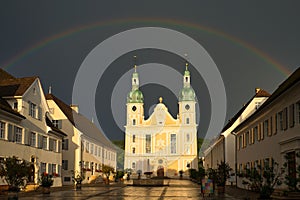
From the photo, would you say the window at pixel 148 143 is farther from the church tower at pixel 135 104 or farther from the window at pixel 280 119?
the window at pixel 280 119

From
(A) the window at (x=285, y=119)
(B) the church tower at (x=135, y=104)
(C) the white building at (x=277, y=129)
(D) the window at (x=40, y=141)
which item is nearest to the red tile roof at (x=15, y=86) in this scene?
(D) the window at (x=40, y=141)

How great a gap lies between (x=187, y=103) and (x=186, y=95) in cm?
265

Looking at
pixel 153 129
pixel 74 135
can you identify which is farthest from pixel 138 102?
pixel 74 135

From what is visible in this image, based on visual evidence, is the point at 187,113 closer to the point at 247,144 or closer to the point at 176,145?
the point at 176,145

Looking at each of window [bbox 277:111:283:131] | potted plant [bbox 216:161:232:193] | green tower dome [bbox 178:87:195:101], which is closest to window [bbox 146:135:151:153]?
green tower dome [bbox 178:87:195:101]

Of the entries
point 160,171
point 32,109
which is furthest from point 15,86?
point 160,171

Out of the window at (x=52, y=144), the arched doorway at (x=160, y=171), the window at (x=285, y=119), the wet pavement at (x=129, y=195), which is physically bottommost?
the arched doorway at (x=160, y=171)

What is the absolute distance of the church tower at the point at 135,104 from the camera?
118 meters

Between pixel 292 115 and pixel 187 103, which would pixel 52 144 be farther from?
pixel 187 103

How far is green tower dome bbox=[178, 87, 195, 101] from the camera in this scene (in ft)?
397

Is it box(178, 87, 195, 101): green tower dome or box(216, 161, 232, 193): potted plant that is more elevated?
box(178, 87, 195, 101): green tower dome

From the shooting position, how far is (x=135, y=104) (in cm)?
12056

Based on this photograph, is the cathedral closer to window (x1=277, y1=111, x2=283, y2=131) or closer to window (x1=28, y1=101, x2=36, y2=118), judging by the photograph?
window (x1=28, y1=101, x2=36, y2=118)

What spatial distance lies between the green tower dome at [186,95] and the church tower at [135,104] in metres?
10.1
